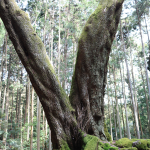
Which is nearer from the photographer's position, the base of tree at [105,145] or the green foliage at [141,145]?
the base of tree at [105,145]

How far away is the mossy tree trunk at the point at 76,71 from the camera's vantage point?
10.1 ft

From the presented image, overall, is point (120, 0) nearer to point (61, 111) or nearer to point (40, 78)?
point (40, 78)

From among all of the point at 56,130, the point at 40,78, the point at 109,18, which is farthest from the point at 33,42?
the point at 109,18

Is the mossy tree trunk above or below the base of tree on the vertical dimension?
above

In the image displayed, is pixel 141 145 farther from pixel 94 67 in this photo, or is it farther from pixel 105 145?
pixel 94 67

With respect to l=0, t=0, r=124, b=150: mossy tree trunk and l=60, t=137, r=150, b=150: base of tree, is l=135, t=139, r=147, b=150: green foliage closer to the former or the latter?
→ l=60, t=137, r=150, b=150: base of tree

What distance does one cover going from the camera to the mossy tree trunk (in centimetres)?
307

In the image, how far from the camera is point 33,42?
10.5 feet

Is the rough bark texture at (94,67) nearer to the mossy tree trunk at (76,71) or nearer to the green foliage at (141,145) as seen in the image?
the mossy tree trunk at (76,71)

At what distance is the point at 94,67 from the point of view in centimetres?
386

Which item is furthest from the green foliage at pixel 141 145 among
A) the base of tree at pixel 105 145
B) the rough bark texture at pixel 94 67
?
the rough bark texture at pixel 94 67

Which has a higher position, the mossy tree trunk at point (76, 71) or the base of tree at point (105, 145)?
the mossy tree trunk at point (76, 71)

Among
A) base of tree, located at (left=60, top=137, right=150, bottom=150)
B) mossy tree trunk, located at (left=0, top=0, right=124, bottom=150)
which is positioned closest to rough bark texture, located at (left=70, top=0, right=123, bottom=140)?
mossy tree trunk, located at (left=0, top=0, right=124, bottom=150)

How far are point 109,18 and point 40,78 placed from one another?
252 centimetres
